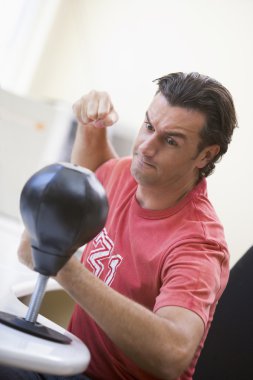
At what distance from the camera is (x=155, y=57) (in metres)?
2.83

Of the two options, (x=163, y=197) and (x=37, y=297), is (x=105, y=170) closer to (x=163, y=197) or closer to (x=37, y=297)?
(x=163, y=197)

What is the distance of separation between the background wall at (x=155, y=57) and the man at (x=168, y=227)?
1.29 metres

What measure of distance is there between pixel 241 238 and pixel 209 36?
112 centimetres

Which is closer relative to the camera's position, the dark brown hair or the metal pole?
the metal pole

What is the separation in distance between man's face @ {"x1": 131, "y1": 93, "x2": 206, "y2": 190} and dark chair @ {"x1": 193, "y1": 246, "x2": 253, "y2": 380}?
11.5 inches

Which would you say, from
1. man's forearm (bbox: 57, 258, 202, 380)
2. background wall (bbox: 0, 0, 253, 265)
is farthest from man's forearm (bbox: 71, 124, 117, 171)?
background wall (bbox: 0, 0, 253, 265)

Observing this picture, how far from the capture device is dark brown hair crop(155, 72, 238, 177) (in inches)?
50.1

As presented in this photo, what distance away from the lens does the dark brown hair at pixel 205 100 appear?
1272 mm

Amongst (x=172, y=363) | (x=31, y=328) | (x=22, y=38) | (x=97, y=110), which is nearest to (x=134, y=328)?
(x=172, y=363)

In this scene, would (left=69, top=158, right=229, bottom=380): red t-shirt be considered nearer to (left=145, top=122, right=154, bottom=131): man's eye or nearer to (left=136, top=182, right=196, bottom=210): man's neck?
(left=136, top=182, right=196, bottom=210): man's neck

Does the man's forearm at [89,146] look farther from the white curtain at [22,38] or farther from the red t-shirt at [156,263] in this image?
the white curtain at [22,38]

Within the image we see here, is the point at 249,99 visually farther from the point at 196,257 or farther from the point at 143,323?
the point at 143,323

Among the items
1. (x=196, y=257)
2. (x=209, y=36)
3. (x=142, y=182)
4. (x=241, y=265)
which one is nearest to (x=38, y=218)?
(x=196, y=257)

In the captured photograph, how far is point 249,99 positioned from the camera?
270 centimetres
